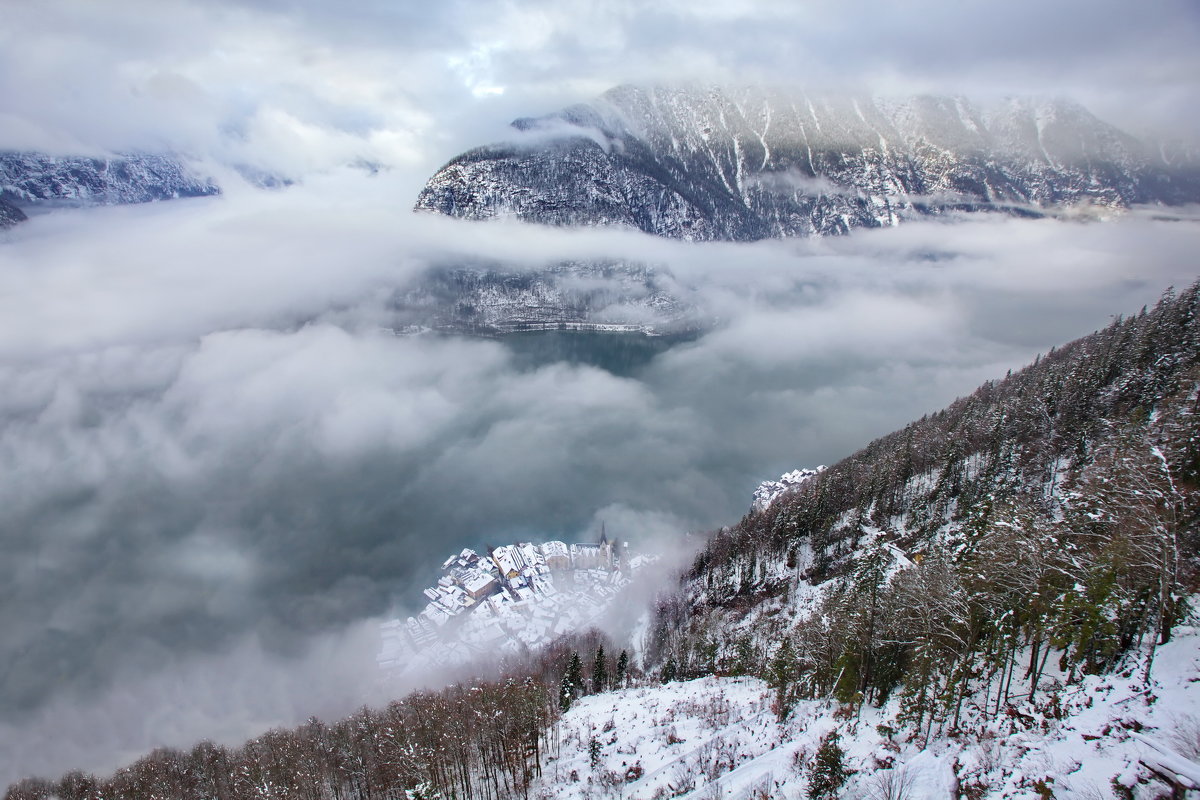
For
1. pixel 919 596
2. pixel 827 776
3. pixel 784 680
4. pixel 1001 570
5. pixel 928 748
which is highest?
pixel 1001 570

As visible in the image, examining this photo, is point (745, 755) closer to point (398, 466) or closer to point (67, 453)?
point (398, 466)

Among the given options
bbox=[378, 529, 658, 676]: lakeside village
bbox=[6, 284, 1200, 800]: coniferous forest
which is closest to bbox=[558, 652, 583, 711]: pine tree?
bbox=[6, 284, 1200, 800]: coniferous forest

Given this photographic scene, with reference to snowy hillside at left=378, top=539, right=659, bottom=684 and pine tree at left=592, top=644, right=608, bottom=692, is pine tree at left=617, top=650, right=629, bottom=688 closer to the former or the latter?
pine tree at left=592, top=644, right=608, bottom=692

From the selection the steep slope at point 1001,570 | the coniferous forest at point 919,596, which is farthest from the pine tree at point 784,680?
the coniferous forest at point 919,596

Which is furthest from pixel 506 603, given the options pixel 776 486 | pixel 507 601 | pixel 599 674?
pixel 776 486

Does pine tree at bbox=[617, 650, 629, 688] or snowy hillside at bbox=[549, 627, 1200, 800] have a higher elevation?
snowy hillside at bbox=[549, 627, 1200, 800]

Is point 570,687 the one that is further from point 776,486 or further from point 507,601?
point 776,486

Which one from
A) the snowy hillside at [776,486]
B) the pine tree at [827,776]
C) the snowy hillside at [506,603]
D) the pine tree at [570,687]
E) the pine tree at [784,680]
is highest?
the pine tree at [827,776]

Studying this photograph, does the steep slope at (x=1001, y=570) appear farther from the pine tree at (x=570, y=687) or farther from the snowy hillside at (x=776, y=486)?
the snowy hillside at (x=776, y=486)
